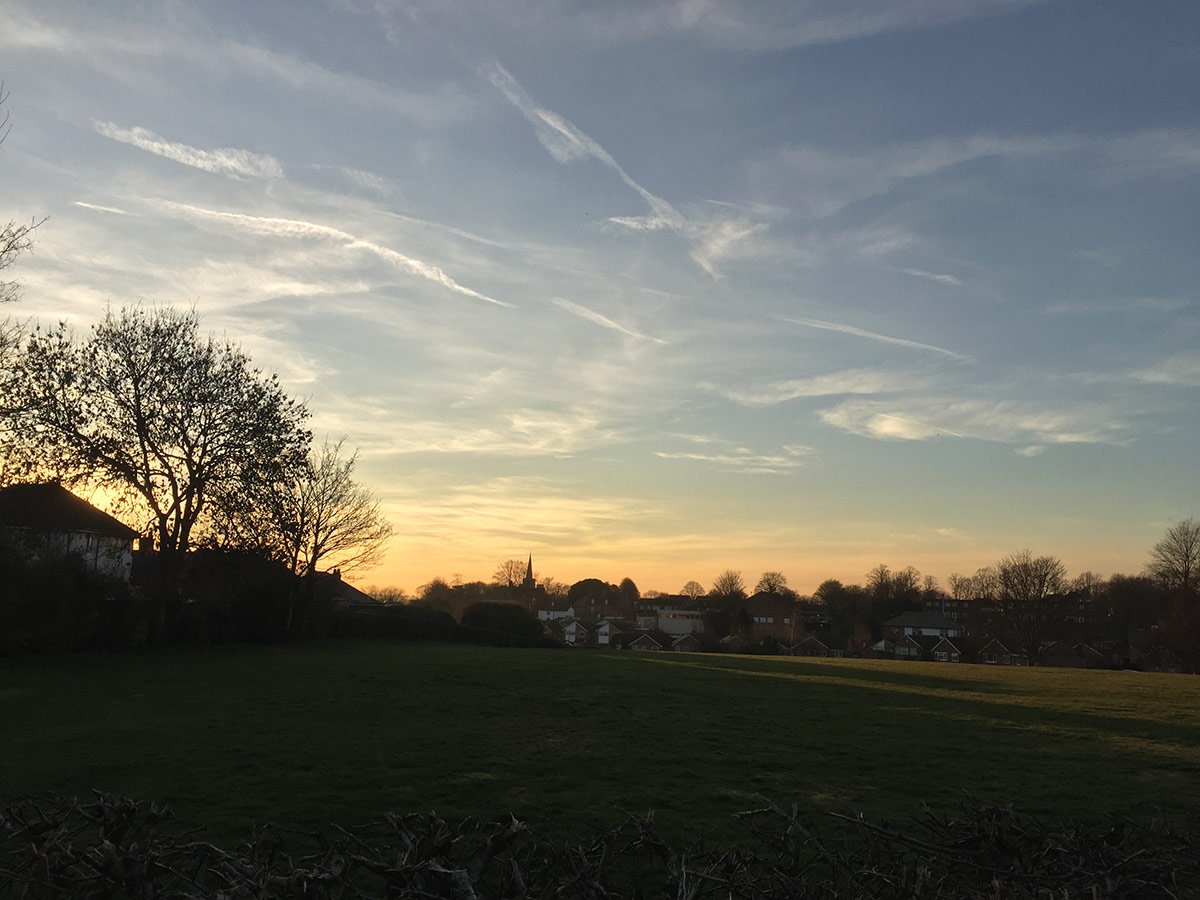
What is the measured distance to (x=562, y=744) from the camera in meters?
19.0

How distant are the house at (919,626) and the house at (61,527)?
100732mm

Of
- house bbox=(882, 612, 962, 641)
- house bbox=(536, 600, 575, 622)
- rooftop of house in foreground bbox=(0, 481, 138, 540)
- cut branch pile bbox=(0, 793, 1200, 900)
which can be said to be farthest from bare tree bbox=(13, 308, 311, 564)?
house bbox=(536, 600, 575, 622)

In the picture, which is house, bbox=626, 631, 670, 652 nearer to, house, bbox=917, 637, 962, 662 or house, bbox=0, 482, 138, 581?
house, bbox=917, 637, 962, 662

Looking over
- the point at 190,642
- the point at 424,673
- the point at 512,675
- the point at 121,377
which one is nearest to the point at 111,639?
the point at 190,642

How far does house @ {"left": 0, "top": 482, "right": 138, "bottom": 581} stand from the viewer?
37.7 meters

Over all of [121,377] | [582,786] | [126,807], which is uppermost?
[121,377]

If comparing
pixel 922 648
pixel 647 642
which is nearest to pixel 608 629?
pixel 647 642

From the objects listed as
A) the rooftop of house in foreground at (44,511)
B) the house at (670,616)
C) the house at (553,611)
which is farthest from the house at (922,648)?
the rooftop of house in foreground at (44,511)

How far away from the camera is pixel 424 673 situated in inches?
1308

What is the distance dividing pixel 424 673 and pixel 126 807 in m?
26.6

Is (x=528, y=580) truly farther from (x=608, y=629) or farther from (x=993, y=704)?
(x=993, y=704)

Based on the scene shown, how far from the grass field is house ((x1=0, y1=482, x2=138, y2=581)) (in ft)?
18.9

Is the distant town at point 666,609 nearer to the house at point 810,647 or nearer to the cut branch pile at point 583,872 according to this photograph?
the house at point 810,647

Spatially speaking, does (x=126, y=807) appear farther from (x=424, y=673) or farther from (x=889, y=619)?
(x=889, y=619)
